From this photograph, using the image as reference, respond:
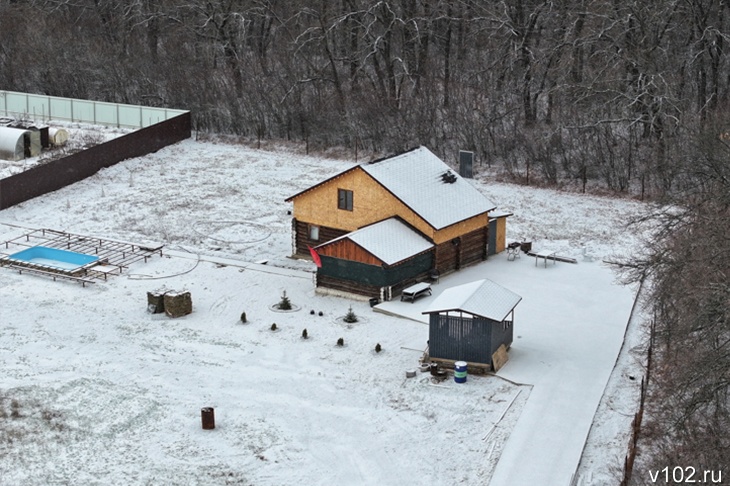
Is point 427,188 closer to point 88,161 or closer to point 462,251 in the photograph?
point 462,251

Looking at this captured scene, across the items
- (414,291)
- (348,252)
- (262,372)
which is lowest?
(262,372)

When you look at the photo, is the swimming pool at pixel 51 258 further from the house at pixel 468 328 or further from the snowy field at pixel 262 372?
the house at pixel 468 328

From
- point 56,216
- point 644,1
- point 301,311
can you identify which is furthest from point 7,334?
point 644,1

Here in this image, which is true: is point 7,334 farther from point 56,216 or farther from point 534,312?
point 534,312

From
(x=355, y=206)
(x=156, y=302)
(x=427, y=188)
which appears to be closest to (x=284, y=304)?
(x=156, y=302)

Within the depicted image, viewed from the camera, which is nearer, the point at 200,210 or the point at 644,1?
the point at 200,210

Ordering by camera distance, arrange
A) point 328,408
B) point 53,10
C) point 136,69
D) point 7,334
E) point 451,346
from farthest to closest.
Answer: point 53,10 → point 136,69 → point 7,334 → point 451,346 → point 328,408
